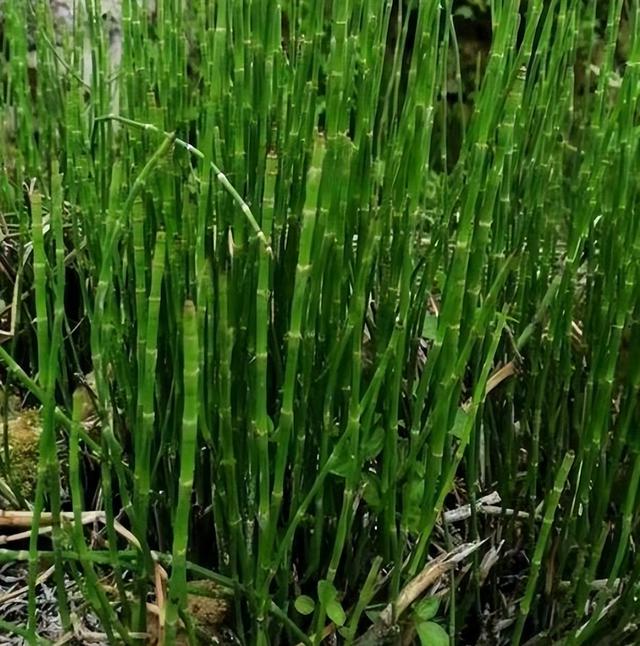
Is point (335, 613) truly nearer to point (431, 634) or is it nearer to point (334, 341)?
point (431, 634)

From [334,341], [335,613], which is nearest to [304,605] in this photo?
[335,613]

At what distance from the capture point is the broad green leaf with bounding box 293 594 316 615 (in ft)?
2.27

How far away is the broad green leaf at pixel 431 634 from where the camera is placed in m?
0.70

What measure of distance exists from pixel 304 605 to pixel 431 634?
0.33 ft

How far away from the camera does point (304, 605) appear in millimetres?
698

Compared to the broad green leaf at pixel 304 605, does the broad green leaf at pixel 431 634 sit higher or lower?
lower

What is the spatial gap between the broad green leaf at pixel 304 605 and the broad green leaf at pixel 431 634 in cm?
9

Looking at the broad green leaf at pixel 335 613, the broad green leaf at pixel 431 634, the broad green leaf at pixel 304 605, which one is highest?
the broad green leaf at pixel 335 613

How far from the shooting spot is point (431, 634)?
705 millimetres

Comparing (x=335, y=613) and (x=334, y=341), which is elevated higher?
(x=334, y=341)

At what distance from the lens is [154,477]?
0.78 meters

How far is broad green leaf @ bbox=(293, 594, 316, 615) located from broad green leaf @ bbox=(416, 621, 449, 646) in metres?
0.09

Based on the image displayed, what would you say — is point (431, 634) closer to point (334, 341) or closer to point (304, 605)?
point (304, 605)

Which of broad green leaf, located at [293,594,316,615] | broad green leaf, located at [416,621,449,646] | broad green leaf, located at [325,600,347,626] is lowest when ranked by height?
broad green leaf, located at [416,621,449,646]
